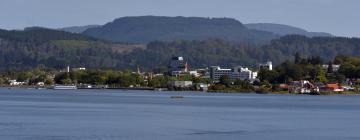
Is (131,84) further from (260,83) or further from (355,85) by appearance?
(355,85)

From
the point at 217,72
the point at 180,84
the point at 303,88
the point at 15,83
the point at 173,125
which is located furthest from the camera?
the point at 217,72

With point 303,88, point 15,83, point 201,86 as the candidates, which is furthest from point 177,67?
point 303,88

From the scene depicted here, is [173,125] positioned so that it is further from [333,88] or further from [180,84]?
[180,84]

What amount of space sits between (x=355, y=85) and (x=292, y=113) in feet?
200

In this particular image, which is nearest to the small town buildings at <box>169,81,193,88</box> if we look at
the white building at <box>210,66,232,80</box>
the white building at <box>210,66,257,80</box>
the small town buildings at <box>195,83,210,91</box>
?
the small town buildings at <box>195,83,210,91</box>

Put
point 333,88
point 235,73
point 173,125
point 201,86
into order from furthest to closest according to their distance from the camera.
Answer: point 235,73 → point 201,86 → point 333,88 → point 173,125

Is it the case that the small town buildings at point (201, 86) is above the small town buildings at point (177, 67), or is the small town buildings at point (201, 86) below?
below

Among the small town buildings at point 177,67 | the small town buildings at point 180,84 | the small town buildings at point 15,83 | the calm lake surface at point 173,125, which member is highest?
the small town buildings at point 177,67

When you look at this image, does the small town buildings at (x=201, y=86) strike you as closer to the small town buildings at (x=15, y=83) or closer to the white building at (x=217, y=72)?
the white building at (x=217, y=72)

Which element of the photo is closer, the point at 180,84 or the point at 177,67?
the point at 180,84

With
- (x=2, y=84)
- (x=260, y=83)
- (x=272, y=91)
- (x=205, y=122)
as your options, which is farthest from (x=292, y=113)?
(x=2, y=84)

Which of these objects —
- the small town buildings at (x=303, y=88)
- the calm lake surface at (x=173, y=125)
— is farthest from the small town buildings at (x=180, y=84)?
the calm lake surface at (x=173, y=125)

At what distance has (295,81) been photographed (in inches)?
4459

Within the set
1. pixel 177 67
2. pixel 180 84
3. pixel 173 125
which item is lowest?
pixel 173 125
